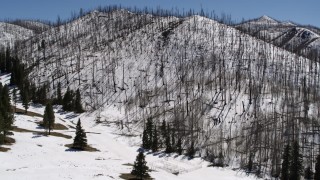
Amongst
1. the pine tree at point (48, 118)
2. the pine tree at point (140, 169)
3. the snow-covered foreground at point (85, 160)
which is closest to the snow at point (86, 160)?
the snow-covered foreground at point (85, 160)

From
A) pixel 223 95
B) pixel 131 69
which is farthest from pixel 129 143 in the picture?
pixel 131 69

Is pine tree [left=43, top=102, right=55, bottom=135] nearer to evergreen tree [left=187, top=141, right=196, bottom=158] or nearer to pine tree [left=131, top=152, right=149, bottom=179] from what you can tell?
evergreen tree [left=187, top=141, right=196, bottom=158]

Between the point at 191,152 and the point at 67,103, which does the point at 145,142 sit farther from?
the point at 67,103

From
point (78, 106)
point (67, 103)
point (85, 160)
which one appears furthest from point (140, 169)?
point (67, 103)

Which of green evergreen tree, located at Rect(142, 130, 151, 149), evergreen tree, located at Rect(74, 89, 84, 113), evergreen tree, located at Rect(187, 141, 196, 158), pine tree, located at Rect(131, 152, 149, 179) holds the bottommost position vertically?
evergreen tree, located at Rect(187, 141, 196, 158)

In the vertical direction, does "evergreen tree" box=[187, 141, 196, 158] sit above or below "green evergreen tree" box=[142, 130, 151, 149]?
below

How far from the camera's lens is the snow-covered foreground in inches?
2559

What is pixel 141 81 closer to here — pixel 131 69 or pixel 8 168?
pixel 131 69

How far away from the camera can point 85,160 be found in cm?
7962

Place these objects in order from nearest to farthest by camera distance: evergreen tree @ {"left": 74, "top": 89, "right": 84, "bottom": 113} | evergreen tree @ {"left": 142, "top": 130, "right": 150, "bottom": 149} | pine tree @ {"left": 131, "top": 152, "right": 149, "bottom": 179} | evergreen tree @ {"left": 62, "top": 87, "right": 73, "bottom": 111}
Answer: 1. pine tree @ {"left": 131, "top": 152, "right": 149, "bottom": 179}
2. evergreen tree @ {"left": 142, "top": 130, "right": 150, "bottom": 149}
3. evergreen tree @ {"left": 62, "top": 87, "right": 73, "bottom": 111}
4. evergreen tree @ {"left": 74, "top": 89, "right": 84, "bottom": 113}

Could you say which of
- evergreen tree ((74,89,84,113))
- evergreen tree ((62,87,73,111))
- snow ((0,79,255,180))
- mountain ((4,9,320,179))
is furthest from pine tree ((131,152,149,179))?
evergreen tree ((62,87,73,111))

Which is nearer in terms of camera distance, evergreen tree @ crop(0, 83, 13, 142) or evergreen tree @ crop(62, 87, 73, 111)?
evergreen tree @ crop(0, 83, 13, 142)

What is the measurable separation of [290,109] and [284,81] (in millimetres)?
29661

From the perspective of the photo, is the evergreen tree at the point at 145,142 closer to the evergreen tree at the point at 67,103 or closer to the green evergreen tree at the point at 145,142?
the green evergreen tree at the point at 145,142
